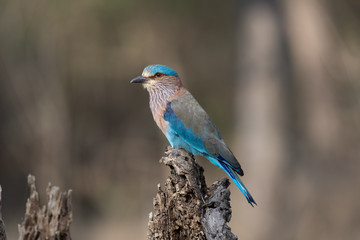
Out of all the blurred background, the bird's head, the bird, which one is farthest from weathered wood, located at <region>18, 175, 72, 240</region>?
the blurred background

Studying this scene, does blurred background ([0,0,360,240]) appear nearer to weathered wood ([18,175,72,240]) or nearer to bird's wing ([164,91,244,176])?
bird's wing ([164,91,244,176])

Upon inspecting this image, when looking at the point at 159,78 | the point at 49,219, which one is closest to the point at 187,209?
the point at 49,219

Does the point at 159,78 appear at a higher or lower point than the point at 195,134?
higher

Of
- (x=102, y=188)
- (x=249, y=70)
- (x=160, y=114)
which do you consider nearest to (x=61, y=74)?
(x=102, y=188)

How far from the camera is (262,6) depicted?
12.1 metres

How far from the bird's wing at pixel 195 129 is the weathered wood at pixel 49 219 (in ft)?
4.93

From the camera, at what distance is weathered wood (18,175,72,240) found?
12.4 feet

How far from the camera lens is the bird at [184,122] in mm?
4945

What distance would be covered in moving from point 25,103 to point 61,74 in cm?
124

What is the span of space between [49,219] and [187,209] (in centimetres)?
89

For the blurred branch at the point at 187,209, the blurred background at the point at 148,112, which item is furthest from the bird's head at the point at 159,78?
the blurred background at the point at 148,112

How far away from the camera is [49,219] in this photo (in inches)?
150

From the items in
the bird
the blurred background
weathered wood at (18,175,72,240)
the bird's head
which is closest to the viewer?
weathered wood at (18,175,72,240)

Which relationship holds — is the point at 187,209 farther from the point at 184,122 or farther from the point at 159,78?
the point at 159,78
